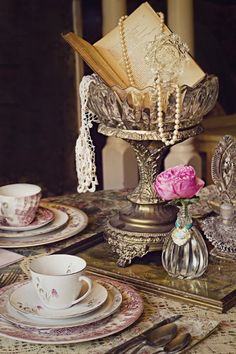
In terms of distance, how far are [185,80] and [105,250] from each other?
0.38 meters

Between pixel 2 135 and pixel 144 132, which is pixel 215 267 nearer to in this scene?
pixel 144 132

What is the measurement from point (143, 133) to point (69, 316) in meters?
0.41

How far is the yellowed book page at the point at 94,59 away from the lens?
54.4 inches

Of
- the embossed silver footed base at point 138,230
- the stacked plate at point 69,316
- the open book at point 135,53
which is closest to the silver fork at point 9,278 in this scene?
the stacked plate at point 69,316

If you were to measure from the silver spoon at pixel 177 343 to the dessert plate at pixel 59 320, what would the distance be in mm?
108

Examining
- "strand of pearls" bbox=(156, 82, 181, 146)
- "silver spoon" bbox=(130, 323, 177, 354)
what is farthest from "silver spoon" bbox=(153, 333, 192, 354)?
"strand of pearls" bbox=(156, 82, 181, 146)

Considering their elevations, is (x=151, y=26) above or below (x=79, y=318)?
above

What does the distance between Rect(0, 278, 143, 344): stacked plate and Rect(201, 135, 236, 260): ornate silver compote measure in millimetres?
267

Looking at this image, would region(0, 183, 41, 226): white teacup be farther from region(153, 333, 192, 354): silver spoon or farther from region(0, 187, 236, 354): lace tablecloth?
region(153, 333, 192, 354): silver spoon

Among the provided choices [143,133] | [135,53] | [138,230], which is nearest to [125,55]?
[135,53]

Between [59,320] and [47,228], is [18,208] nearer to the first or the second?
[47,228]

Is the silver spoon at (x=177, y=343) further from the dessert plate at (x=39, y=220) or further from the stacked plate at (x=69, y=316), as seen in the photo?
the dessert plate at (x=39, y=220)

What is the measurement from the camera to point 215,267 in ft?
4.23

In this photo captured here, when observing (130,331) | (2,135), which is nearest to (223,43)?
(2,135)
